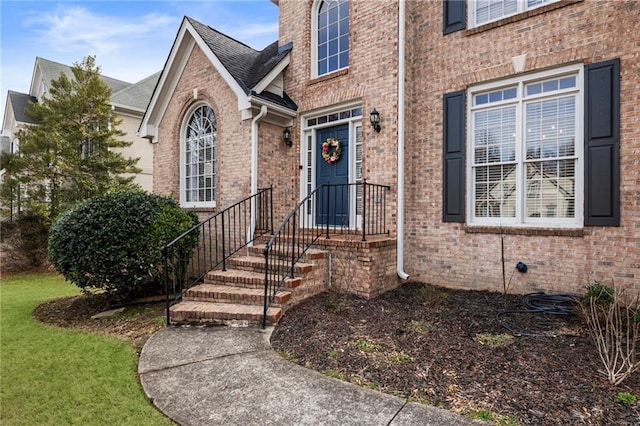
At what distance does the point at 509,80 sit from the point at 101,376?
676cm

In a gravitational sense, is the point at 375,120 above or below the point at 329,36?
below

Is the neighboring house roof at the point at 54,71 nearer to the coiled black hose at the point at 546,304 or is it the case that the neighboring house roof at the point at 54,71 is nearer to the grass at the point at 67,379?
the grass at the point at 67,379

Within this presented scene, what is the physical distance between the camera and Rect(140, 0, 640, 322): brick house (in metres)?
4.85

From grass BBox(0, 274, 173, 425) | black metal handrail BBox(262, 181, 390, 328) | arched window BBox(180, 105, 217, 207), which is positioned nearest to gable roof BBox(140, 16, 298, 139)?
arched window BBox(180, 105, 217, 207)

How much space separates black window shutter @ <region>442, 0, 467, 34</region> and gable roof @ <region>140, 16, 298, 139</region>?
336 centimetres

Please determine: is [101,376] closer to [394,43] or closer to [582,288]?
[582,288]

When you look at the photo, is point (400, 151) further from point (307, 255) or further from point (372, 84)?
point (307, 255)

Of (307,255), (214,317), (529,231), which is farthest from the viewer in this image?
(307,255)

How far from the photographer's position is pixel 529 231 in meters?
5.38

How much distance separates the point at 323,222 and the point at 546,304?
4.27 meters

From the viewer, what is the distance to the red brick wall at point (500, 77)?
15.5ft

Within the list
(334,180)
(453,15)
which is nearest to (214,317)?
(334,180)

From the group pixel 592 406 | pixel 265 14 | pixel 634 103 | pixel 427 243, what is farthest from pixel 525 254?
pixel 265 14

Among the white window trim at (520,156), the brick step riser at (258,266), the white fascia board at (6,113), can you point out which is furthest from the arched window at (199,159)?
the white fascia board at (6,113)
